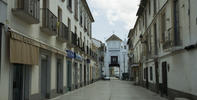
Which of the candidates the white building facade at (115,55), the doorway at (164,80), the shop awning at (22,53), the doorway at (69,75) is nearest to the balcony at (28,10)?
the shop awning at (22,53)

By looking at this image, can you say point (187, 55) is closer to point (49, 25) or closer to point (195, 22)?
point (195, 22)

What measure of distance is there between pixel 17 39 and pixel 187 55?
703 cm

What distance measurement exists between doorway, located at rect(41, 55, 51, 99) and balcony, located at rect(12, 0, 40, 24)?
133 inches

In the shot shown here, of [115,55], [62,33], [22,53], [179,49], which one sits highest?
[115,55]

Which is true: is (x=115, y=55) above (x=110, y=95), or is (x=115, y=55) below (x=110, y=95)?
above

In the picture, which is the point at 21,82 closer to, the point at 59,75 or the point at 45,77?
the point at 45,77

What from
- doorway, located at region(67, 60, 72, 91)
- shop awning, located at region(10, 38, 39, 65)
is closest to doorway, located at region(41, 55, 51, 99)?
shop awning, located at region(10, 38, 39, 65)

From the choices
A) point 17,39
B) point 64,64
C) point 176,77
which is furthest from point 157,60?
point 17,39

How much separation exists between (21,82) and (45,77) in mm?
3449

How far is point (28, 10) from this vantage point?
872 centimetres

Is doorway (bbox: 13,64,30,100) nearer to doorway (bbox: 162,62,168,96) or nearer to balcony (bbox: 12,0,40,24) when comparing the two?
balcony (bbox: 12,0,40,24)

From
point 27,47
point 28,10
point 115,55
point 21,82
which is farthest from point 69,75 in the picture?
point 115,55

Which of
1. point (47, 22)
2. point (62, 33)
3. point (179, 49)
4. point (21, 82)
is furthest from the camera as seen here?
point (62, 33)

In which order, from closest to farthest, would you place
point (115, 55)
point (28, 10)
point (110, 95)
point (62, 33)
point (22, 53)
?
point (22, 53)
point (28, 10)
point (62, 33)
point (110, 95)
point (115, 55)
